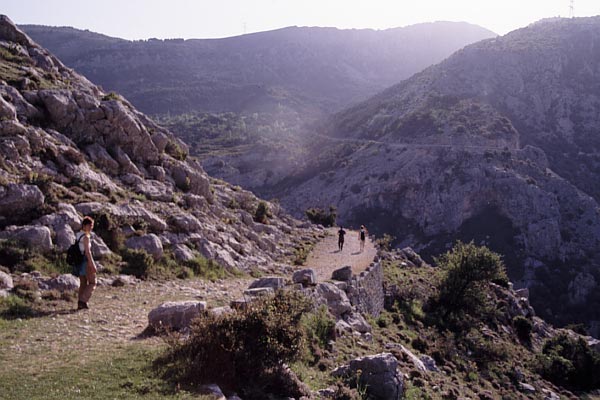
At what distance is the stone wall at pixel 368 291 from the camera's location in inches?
728

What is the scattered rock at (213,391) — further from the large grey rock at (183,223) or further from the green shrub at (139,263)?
the large grey rock at (183,223)

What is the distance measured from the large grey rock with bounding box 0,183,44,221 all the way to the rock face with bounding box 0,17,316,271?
0.02 meters

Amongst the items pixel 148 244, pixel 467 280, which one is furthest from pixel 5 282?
pixel 467 280

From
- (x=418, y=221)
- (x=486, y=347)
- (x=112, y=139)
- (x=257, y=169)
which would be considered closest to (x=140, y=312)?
(x=112, y=139)

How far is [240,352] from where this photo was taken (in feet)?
24.2

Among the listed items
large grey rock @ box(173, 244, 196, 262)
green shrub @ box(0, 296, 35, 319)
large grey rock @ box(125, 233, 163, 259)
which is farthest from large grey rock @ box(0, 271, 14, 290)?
large grey rock @ box(173, 244, 196, 262)

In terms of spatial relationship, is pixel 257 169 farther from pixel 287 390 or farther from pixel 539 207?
pixel 287 390

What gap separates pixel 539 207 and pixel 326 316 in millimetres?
59956

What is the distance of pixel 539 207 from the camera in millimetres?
63281

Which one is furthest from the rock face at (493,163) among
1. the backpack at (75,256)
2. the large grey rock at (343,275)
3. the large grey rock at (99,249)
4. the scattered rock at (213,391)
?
the backpack at (75,256)

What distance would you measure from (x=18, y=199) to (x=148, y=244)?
3.80 metres

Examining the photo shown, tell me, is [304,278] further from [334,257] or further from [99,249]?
[334,257]

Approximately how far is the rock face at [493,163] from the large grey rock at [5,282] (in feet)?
170

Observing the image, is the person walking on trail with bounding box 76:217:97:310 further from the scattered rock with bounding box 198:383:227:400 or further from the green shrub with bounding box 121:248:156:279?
the scattered rock with bounding box 198:383:227:400
